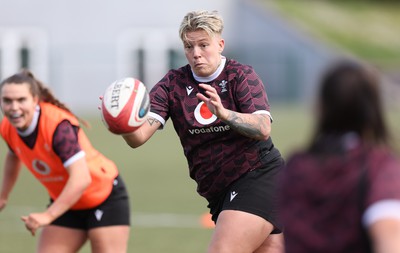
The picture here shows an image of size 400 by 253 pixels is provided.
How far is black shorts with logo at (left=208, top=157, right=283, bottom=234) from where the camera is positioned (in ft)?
17.7

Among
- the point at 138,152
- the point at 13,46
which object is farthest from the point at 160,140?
the point at 13,46

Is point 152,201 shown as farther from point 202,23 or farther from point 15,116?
point 202,23

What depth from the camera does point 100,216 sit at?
231 inches

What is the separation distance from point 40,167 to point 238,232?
4.32 feet

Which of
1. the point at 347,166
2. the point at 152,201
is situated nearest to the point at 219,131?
the point at 347,166

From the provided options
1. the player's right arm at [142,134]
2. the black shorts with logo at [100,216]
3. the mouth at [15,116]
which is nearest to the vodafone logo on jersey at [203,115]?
the player's right arm at [142,134]

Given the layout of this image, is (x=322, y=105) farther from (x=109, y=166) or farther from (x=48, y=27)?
(x=48, y=27)

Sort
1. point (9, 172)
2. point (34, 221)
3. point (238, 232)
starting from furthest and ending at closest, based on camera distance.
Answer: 1. point (9, 172)
2. point (238, 232)
3. point (34, 221)

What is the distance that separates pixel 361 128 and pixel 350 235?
345mm

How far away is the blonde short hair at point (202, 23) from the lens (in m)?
5.43

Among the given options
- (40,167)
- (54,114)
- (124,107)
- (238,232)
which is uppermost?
(124,107)

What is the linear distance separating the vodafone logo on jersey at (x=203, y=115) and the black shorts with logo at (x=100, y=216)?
0.86m

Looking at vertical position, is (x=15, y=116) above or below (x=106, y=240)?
above

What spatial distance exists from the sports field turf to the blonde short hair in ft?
9.24
